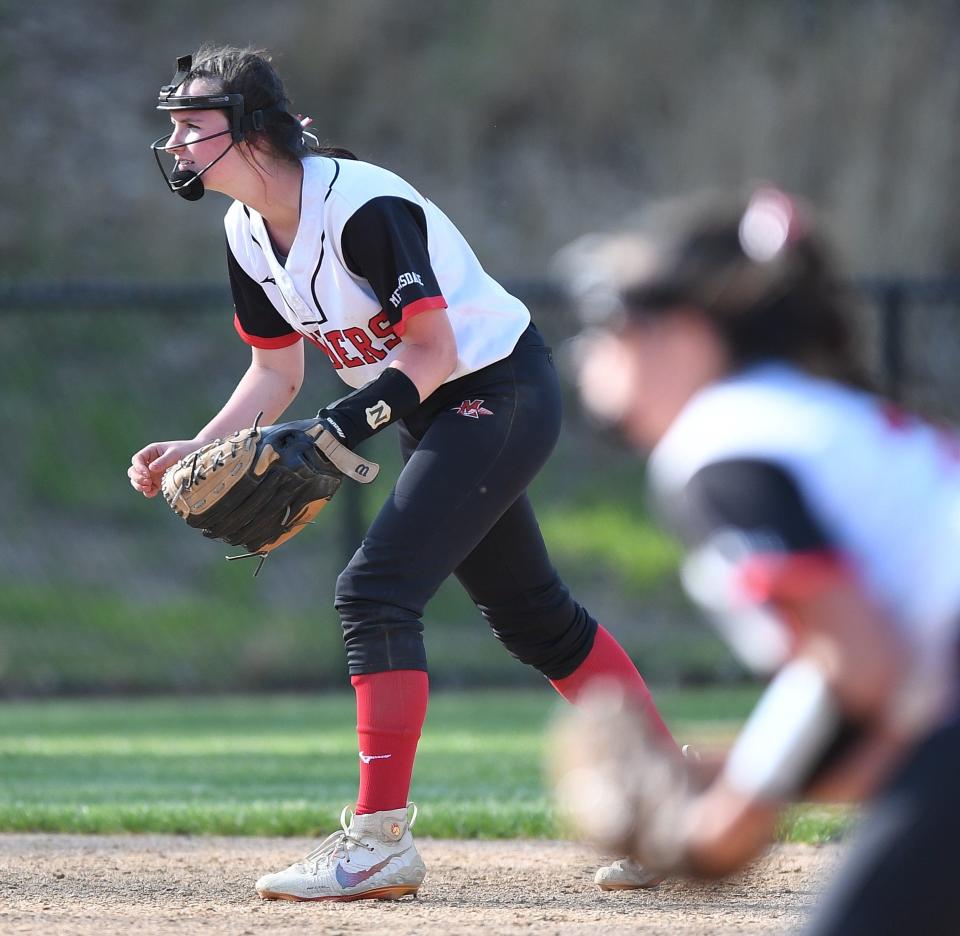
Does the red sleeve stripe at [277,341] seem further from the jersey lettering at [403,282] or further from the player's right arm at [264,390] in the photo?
the jersey lettering at [403,282]

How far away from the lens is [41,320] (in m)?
15.4

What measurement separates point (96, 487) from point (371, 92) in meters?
6.33

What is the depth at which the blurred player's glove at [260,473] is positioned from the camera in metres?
3.81

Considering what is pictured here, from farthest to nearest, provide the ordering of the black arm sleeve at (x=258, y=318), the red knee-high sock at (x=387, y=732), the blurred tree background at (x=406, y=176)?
the blurred tree background at (x=406, y=176)
the black arm sleeve at (x=258, y=318)
the red knee-high sock at (x=387, y=732)

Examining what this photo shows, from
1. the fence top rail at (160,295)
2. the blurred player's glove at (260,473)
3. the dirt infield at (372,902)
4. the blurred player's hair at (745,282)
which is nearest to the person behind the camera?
the blurred player's hair at (745,282)

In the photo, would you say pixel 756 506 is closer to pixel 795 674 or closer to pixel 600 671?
pixel 795 674

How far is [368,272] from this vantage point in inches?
149

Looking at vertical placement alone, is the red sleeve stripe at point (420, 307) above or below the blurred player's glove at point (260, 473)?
above

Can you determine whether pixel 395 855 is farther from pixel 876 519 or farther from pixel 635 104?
pixel 635 104

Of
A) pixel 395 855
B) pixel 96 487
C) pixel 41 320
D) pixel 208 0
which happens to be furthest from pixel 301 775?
pixel 208 0

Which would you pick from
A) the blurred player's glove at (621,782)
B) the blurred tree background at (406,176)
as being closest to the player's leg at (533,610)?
the blurred player's glove at (621,782)

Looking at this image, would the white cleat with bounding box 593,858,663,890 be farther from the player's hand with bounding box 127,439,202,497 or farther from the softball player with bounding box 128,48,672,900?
the player's hand with bounding box 127,439,202,497

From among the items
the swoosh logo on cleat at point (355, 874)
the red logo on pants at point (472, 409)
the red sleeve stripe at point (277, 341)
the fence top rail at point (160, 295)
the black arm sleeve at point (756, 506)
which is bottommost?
the swoosh logo on cleat at point (355, 874)

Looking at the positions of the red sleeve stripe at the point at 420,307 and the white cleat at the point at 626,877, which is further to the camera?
the white cleat at the point at 626,877
